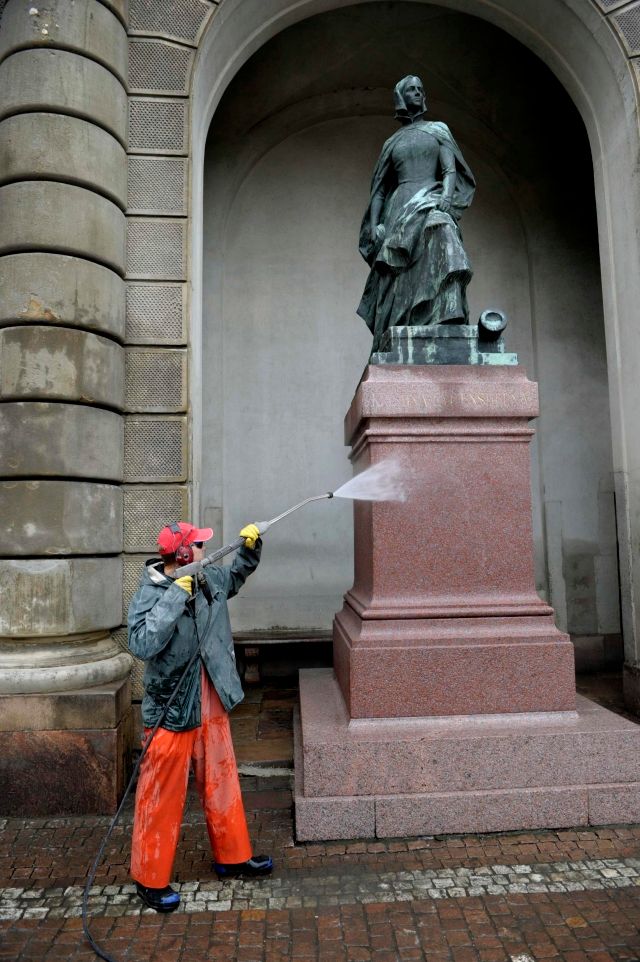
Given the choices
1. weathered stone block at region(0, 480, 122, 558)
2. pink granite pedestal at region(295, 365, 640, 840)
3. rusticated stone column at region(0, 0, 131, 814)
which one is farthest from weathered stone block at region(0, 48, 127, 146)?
pink granite pedestal at region(295, 365, 640, 840)

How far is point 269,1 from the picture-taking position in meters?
7.07

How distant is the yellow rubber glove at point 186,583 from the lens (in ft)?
10.7

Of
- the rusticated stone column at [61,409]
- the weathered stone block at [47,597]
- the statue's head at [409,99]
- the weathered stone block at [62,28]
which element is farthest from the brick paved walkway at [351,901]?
the weathered stone block at [62,28]

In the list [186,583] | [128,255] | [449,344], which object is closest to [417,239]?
[449,344]

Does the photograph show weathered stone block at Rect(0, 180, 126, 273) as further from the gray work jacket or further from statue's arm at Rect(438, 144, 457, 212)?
the gray work jacket

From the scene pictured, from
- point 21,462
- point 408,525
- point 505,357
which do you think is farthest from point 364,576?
point 21,462

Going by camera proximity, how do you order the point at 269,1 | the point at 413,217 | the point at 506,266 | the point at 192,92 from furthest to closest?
1. the point at 506,266
2. the point at 269,1
3. the point at 192,92
4. the point at 413,217

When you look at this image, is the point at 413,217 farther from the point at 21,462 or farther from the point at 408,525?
the point at 21,462

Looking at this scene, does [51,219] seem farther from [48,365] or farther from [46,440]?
[46,440]

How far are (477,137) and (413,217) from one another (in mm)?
5265

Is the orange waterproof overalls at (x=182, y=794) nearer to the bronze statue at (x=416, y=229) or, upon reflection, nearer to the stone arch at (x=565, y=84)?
the stone arch at (x=565, y=84)

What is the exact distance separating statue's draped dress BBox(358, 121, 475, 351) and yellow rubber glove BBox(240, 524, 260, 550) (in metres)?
2.31

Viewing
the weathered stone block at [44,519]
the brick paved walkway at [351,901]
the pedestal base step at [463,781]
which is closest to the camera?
the brick paved walkway at [351,901]

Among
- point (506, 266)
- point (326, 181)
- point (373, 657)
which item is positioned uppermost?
point (326, 181)
